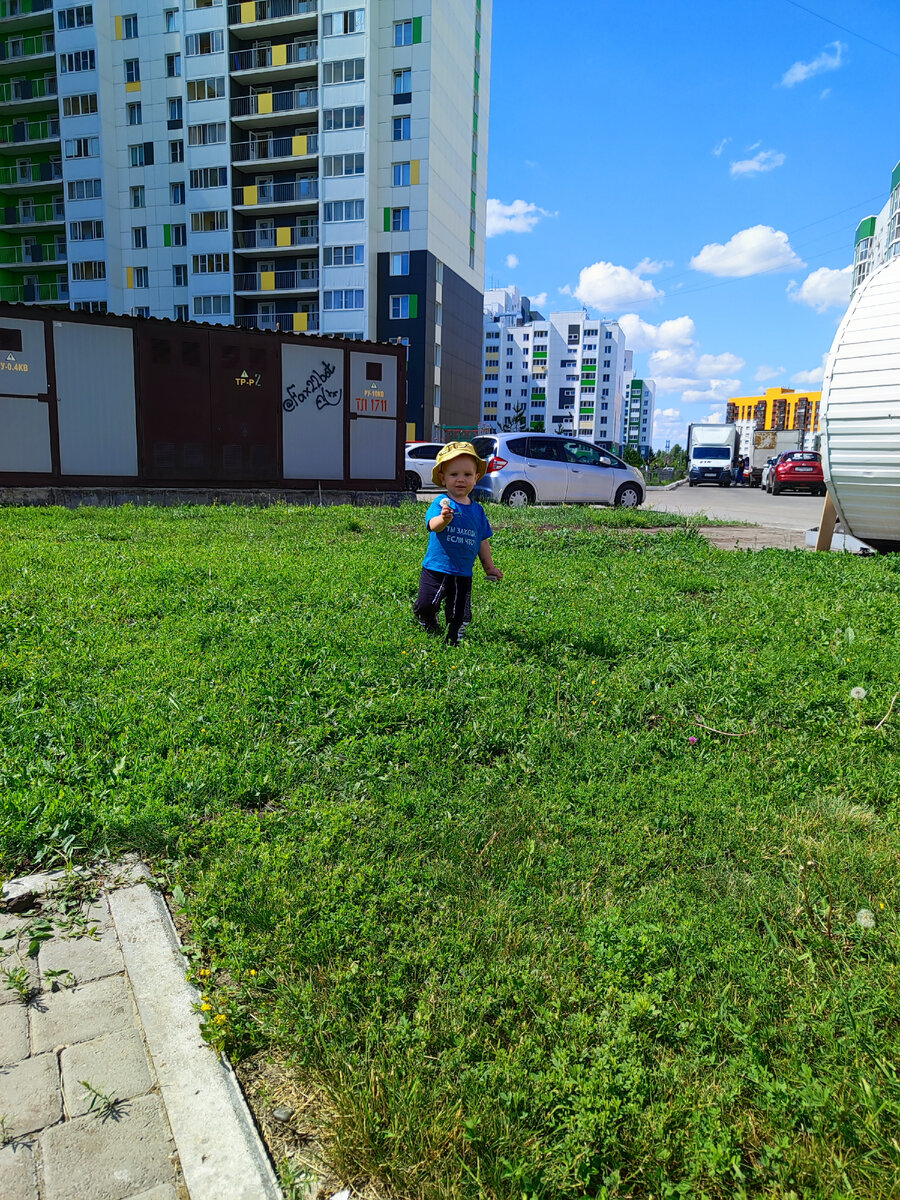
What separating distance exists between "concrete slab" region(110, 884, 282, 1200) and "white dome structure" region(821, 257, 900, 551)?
8.71 m

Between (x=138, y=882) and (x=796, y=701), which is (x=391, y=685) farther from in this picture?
(x=796, y=701)

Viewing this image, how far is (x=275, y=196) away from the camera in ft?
154

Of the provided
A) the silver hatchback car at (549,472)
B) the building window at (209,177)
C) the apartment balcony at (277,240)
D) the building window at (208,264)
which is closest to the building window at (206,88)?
the building window at (209,177)

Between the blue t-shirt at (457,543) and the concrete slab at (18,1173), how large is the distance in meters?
3.72

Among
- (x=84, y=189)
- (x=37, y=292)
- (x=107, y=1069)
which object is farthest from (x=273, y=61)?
(x=107, y=1069)

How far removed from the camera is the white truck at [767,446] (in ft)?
145

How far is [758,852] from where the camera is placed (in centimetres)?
313

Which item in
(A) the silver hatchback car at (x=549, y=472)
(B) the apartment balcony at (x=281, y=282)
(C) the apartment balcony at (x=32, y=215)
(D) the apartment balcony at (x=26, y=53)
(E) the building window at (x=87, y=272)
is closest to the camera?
(A) the silver hatchback car at (x=549, y=472)

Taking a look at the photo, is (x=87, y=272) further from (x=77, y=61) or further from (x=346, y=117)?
(x=346, y=117)

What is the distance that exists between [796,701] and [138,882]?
144 inches

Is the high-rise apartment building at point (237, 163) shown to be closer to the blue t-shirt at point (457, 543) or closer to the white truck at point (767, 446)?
the white truck at point (767, 446)

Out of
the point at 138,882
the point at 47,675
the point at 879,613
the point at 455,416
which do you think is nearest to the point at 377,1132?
the point at 138,882

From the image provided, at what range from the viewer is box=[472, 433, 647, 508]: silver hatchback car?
706 inches

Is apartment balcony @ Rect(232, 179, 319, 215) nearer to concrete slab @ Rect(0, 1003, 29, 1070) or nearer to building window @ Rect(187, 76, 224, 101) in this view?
building window @ Rect(187, 76, 224, 101)
